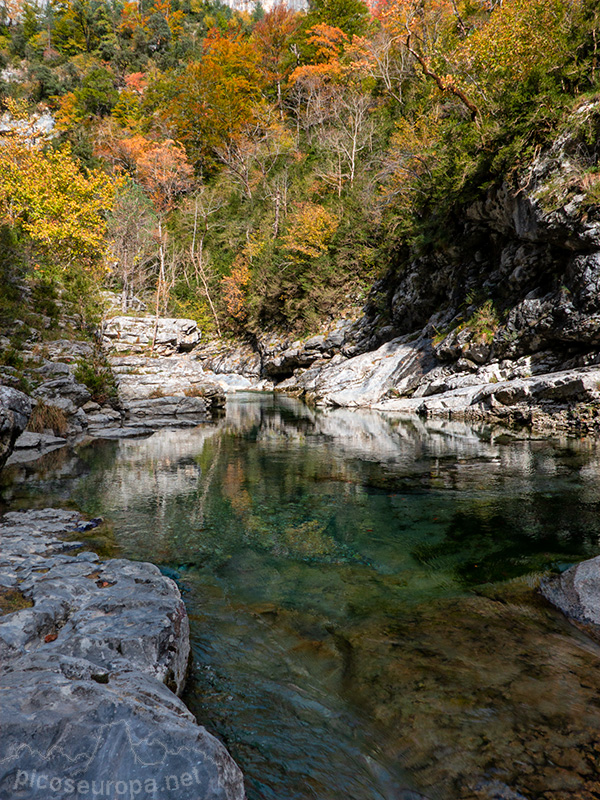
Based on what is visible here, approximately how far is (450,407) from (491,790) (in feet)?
49.0

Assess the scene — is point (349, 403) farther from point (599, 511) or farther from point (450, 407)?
point (599, 511)

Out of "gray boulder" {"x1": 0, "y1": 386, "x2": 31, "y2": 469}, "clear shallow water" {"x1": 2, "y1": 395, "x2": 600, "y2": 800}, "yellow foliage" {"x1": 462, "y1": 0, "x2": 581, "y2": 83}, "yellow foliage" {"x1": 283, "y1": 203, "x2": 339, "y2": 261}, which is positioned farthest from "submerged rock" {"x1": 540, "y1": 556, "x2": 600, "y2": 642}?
"yellow foliage" {"x1": 283, "y1": 203, "x2": 339, "y2": 261}

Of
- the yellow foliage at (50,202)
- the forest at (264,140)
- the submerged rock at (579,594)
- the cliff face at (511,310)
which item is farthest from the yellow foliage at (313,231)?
the submerged rock at (579,594)

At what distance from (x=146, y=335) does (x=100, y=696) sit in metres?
27.0

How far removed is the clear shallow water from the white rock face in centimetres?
1677

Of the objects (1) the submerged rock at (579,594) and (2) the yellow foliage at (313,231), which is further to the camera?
(2) the yellow foliage at (313,231)

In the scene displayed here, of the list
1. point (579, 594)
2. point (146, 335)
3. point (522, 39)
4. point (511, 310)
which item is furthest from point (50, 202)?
point (579, 594)

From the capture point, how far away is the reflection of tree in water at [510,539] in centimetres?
438

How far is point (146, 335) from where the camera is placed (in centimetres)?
2658

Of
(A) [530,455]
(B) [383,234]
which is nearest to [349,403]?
(A) [530,455]

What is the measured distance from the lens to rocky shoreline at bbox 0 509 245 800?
1340mm

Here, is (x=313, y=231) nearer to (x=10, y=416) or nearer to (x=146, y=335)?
(x=146, y=335)

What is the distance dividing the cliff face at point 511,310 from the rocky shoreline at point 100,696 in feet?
41.6

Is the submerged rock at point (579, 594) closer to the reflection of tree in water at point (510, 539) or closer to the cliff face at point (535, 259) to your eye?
the reflection of tree in water at point (510, 539)
